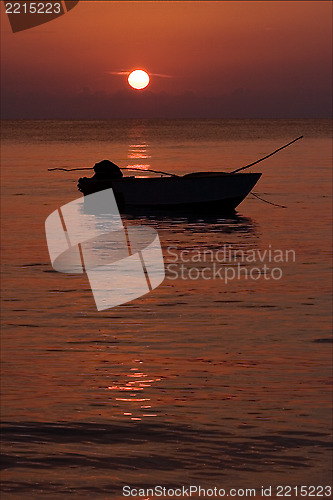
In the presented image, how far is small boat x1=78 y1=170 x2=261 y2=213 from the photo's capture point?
109 ft

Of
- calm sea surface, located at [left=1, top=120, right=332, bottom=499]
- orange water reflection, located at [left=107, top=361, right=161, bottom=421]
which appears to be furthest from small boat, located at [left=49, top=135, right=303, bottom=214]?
orange water reflection, located at [left=107, top=361, right=161, bottom=421]

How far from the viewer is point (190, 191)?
33.7 meters

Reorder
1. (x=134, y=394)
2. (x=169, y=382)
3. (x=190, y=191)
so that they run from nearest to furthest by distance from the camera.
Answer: (x=134, y=394)
(x=169, y=382)
(x=190, y=191)

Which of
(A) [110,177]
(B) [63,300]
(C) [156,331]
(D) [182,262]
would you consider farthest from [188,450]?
(A) [110,177]

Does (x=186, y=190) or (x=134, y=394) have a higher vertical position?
(x=186, y=190)

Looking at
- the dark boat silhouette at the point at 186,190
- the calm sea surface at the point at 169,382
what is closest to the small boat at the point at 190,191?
the dark boat silhouette at the point at 186,190

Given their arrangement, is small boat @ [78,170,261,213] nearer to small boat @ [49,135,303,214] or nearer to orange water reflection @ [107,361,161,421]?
small boat @ [49,135,303,214]

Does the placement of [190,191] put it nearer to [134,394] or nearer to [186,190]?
[186,190]

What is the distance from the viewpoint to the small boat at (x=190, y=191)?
3334 cm

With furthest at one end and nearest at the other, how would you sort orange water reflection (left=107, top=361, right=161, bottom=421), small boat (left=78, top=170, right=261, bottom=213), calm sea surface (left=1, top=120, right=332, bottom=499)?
small boat (left=78, top=170, right=261, bottom=213) → orange water reflection (left=107, top=361, right=161, bottom=421) → calm sea surface (left=1, top=120, right=332, bottom=499)

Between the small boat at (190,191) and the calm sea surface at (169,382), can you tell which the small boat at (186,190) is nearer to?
the small boat at (190,191)

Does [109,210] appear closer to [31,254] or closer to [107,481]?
[31,254]

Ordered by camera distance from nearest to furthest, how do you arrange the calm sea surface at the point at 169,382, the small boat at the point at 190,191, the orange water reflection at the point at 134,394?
the calm sea surface at the point at 169,382 < the orange water reflection at the point at 134,394 < the small boat at the point at 190,191

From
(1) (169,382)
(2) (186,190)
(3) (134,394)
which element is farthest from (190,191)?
(3) (134,394)
